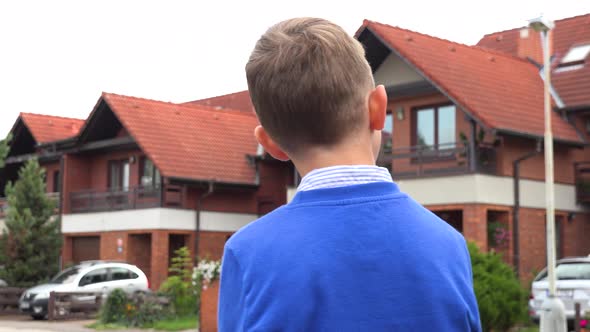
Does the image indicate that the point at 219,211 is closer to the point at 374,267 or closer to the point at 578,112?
the point at 578,112

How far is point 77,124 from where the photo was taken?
138ft

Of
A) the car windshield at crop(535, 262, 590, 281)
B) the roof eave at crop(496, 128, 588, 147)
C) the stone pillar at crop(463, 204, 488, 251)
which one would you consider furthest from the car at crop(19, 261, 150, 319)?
the car windshield at crop(535, 262, 590, 281)

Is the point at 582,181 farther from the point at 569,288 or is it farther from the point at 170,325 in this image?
the point at 170,325

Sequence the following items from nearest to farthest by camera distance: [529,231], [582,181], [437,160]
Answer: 1. [529,231]
2. [437,160]
3. [582,181]

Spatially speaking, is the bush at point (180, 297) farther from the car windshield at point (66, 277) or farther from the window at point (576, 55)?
the window at point (576, 55)

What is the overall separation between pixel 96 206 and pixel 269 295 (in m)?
34.8

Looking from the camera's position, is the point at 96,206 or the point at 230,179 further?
the point at 96,206

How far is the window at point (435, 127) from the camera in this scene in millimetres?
25969

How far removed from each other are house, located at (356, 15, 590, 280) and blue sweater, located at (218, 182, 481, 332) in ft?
72.6

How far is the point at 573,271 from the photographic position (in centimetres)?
1847

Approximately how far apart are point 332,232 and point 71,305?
26.5m

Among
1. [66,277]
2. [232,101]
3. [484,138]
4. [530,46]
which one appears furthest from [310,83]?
[232,101]

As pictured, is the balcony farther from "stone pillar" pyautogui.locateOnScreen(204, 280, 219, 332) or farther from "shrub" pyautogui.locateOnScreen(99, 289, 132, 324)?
"stone pillar" pyautogui.locateOnScreen(204, 280, 219, 332)

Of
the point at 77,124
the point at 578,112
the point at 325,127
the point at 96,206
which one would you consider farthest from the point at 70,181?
the point at 325,127
